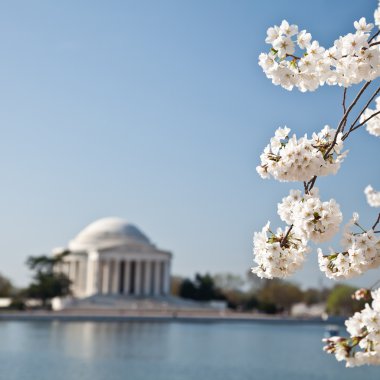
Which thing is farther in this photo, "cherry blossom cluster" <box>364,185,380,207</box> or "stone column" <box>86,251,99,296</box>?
"stone column" <box>86,251,99,296</box>

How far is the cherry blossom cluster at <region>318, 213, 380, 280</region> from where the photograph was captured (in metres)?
5.31

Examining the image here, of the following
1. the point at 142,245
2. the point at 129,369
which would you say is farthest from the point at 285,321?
the point at 129,369

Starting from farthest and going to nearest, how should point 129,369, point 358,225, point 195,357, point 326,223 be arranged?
point 195,357 → point 129,369 → point 358,225 → point 326,223

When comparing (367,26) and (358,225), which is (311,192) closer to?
(358,225)

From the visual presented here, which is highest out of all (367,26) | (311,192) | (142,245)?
(142,245)

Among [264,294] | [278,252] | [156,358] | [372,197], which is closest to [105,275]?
[264,294]

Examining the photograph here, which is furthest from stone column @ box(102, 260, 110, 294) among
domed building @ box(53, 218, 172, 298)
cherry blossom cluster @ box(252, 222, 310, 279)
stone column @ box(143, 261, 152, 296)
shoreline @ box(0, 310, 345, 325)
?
cherry blossom cluster @ box(252, 222, 310, 279)

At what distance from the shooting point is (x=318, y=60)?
5.50 m

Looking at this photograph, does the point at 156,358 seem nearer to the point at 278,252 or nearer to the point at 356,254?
the point at 278,252

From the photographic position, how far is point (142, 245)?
9388cm

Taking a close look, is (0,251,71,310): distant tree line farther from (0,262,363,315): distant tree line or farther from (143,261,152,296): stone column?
(143,261,152,296): stone column

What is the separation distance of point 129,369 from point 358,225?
24.4 meters

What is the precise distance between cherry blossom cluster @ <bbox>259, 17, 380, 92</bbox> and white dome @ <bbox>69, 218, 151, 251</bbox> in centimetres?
8851

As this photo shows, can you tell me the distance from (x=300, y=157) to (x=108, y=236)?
92335 millimetres
